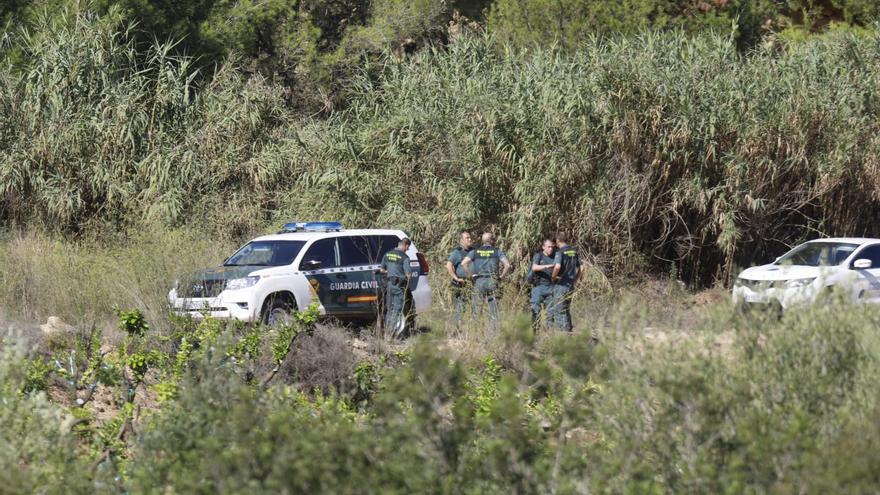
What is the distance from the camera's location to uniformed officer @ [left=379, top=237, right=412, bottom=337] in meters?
14.0

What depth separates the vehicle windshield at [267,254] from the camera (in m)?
14.1

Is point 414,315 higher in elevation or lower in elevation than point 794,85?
lower

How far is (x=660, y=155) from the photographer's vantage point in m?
18.4

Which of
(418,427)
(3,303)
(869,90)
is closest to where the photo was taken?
(418,427)

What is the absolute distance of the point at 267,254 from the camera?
1430cm

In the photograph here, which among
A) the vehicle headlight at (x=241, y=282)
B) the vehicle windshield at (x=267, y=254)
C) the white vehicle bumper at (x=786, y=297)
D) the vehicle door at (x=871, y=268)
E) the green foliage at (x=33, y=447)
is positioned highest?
the vehicle windshield at (x=267, y=254)

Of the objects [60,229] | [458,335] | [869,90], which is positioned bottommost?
[458,335]

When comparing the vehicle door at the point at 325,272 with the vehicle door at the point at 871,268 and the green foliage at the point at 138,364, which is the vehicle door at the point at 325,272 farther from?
the vehicle door at the point at 871,268

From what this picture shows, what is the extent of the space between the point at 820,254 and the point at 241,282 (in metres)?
8.12

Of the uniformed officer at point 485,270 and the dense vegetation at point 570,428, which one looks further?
the uniformed officer at point 485,270

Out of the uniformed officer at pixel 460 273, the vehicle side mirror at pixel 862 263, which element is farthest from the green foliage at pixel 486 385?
the vehicle side mirror at pixel 862 263

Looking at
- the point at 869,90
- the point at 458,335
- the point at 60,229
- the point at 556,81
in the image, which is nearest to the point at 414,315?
the point at 458,335

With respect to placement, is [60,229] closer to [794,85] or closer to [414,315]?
[414,315]

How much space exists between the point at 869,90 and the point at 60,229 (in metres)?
13.8
